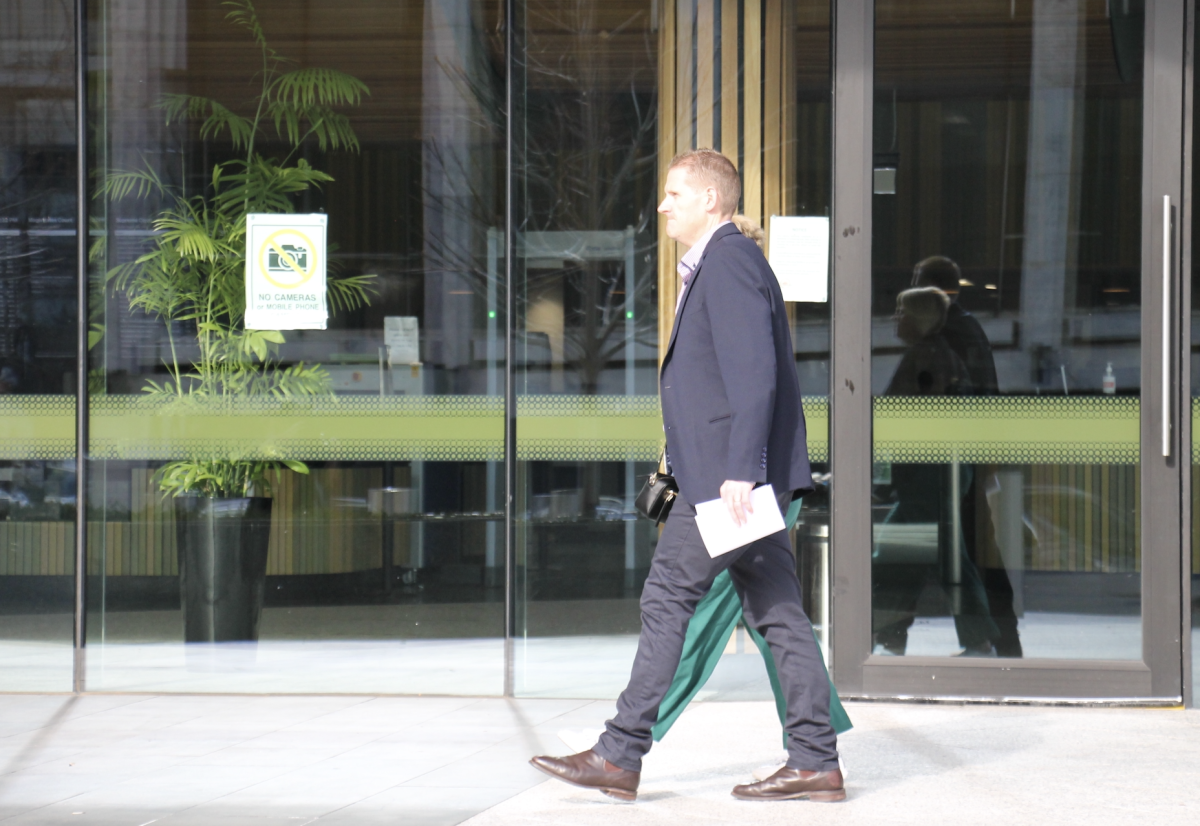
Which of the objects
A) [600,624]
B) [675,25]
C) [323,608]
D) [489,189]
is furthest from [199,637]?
[675,25]

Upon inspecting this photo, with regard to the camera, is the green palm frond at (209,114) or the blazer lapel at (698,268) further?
the green palm frond at (209,114)

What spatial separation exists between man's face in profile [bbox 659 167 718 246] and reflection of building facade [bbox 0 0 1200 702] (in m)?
1.52

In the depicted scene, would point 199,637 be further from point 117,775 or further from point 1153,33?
point 1153,33

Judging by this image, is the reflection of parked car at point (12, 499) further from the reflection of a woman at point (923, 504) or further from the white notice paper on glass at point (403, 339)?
the reflection of a woman at point (923, 504)

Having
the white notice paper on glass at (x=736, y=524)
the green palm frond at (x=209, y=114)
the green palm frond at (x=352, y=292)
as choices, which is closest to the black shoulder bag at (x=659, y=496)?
the white notice paper on glass at (x=736, y=524)

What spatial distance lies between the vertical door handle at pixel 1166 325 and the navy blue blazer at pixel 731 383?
194 cm

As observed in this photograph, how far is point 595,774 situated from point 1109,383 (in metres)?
2.65

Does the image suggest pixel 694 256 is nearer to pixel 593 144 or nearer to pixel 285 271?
pixel 593 144

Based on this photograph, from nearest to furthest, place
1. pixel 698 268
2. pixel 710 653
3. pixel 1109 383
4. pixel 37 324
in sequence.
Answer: pixel 698 268
pixel 710 653
pixel 1109 383
pixel 37 324

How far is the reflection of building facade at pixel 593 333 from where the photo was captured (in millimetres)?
5090

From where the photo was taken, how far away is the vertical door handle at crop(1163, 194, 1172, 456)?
4.93 m

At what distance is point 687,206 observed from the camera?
3740 millimetres

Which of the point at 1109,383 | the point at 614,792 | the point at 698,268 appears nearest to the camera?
the point at 614,792

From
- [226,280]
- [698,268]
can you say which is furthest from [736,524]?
[226,280]
